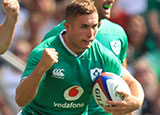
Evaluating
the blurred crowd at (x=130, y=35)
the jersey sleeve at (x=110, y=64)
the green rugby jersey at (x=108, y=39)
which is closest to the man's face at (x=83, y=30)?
the jersey sleeve at (x=110, y=64)

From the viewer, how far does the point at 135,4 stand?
9.28m

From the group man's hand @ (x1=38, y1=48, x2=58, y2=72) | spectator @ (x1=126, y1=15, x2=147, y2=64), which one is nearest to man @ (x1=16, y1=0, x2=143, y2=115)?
man's hand @ (x1=38, y1=48, x2=58, y2=72)

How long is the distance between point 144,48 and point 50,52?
5059 mm

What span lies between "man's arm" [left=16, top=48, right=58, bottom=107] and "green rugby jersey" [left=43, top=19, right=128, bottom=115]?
43.4 inches

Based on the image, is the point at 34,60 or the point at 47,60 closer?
the point at 47,60

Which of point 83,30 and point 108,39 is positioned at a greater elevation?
point 83,30

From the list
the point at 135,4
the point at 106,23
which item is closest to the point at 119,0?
the point at 135,4

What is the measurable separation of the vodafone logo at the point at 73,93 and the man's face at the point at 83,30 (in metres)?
0.42

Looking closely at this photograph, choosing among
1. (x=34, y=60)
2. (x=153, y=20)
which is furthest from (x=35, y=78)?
(x=153, y=20)

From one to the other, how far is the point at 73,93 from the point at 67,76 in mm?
209

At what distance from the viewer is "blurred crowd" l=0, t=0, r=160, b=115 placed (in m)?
7.86

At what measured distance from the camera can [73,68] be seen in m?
4.50

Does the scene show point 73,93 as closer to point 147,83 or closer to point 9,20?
point 9,20

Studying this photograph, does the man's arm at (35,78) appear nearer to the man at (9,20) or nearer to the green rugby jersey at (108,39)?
the man at (9,20)
